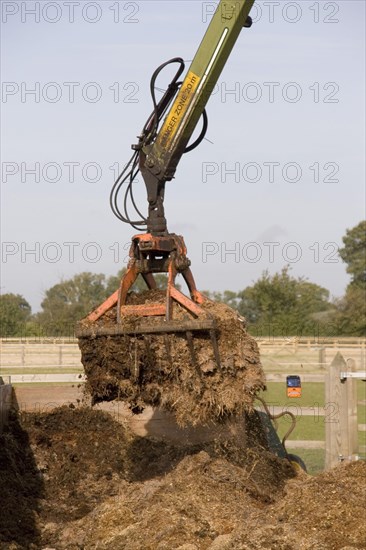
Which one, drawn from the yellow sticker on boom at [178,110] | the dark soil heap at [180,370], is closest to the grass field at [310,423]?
the dark soil heap at [180,370]

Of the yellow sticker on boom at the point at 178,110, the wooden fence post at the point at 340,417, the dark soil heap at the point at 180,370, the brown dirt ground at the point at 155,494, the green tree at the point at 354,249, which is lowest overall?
the brown dirt ground at the point at 155,494

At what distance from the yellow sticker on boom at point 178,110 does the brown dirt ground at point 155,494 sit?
124 inches

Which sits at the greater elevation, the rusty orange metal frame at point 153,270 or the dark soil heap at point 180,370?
the rusty orange metal frame at point 153,270

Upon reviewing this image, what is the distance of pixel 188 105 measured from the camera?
29.2 ft

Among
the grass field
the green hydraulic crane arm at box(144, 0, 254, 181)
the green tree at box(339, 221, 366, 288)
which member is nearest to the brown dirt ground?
the grass field

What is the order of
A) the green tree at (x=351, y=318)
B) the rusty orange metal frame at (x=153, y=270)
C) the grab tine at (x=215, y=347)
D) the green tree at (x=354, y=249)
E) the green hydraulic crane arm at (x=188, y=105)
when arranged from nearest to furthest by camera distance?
the grab tine at (x=215, y=347), the rusty orange metal frame at (x=153, y=270), the green hydraulic crane arm at (x=188, y=105), the green tree at (x=351, y=318), the green tree at (x=354, y=249)

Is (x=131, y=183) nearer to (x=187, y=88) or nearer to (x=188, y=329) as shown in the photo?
(x=187, y=88)

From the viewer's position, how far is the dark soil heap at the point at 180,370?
8.01m

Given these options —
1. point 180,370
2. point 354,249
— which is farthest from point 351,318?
point 180,370

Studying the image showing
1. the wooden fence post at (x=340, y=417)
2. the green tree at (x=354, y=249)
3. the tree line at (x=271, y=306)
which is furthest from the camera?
the green tree at (x=354, y=249)

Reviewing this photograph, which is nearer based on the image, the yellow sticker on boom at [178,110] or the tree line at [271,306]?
the yellow sticker on boom at [178,110]

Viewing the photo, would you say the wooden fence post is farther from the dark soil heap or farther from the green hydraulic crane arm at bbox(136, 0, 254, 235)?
the green hydraulic crane arm at bbox(136, 0, 254, 235)

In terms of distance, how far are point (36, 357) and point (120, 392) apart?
1916 cm

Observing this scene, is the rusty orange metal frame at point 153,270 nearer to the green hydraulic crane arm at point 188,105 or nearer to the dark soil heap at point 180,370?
the dark soil heap at point 180,370
